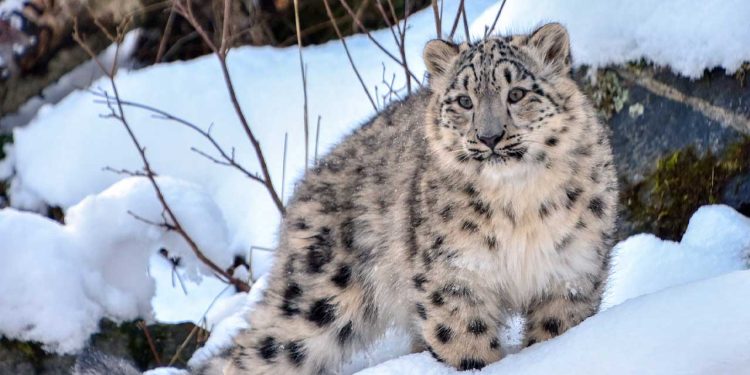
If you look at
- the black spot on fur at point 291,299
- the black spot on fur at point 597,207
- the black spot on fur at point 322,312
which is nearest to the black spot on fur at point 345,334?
the black spot on fur at point 322,312

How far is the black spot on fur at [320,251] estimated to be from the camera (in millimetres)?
4035

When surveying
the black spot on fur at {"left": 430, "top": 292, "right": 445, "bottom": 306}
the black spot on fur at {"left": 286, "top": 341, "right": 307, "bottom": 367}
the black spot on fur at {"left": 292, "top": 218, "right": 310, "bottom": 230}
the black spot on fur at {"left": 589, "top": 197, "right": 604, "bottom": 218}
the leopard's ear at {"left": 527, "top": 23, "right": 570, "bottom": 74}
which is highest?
the leopard's ear at {"left": 527, "top": 23, "right": 570, "bottom": 74}

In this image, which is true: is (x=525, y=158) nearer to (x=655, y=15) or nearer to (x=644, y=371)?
(x=644, y=371)

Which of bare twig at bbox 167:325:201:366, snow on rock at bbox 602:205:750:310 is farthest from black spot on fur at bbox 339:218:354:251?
bare twig at bbox 167:325:201:366

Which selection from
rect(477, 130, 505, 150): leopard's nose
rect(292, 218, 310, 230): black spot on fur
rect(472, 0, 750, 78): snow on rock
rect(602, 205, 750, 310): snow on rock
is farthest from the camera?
rect(472, 0, 750, 78): snow on rock

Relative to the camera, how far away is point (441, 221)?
11.7 feet

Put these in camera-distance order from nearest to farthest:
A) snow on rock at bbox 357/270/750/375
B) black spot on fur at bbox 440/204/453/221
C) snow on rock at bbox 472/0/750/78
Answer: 1. snow on rock at bbox 357/270/750/375
2. black spot on fur at bbox 440/204/453/221
3. snow on rock at bbox 472/0/750/78

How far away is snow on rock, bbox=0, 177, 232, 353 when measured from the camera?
19.5ft

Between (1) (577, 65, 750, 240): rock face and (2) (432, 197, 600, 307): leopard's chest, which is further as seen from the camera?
(1) (577, 65, 750, 240): rock face

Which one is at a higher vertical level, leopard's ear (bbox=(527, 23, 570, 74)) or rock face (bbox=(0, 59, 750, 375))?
leopard's ear (bbox=(527, 23, 570, 74))

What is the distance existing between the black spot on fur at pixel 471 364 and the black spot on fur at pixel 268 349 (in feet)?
2.82

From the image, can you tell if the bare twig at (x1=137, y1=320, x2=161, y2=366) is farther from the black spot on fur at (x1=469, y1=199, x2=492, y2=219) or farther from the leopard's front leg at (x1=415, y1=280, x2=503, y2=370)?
the black spot on fur at (x1=469, y1=199, x2=492, y2=219)

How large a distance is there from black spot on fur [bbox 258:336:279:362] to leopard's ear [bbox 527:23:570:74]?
1.46 metres

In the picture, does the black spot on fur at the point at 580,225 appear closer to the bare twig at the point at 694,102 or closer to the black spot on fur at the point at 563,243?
the black spot on fur at the point at 563,243
